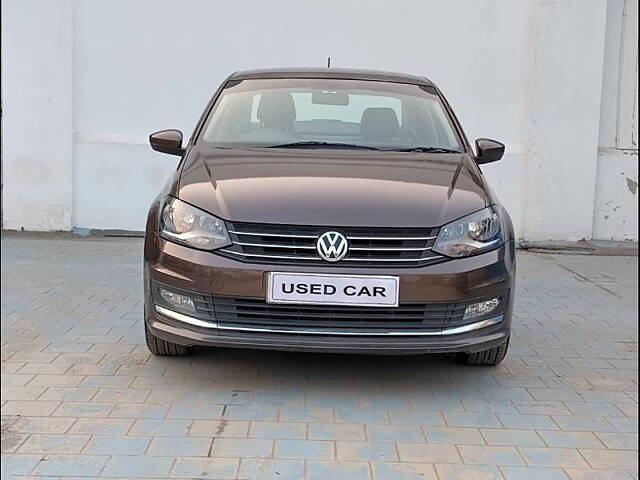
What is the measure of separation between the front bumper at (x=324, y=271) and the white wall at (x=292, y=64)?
4816 mm

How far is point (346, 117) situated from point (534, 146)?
4067 mm

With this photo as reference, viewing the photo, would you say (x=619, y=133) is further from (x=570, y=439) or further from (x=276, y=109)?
(x=570, y=439)

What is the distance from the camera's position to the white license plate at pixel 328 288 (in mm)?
3412

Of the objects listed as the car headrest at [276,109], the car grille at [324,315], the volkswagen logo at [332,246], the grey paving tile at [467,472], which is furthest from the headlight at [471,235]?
the car headrest at [276,109]

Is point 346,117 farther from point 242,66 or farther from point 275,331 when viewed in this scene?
point 242,66

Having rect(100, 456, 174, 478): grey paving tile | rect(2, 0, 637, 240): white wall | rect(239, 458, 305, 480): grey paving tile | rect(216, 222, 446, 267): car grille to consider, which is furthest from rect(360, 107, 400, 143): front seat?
rect(2, 0, 637, 240): white wall

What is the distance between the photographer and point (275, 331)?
138 inches

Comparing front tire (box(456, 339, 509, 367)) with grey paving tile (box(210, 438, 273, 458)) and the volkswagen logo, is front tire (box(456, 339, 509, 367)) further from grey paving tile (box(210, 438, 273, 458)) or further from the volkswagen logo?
grey paving tile (box(210, 438, 273, 458))

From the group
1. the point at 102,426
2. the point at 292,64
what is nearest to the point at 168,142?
the point at 102,426

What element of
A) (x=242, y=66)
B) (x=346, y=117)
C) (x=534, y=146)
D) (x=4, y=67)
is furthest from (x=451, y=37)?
(x=4, y=67)

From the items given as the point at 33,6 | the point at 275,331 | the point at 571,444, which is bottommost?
the point at 571,444

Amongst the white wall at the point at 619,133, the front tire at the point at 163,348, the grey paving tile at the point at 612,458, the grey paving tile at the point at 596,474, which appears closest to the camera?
the grey paving tile at the point at 596,474

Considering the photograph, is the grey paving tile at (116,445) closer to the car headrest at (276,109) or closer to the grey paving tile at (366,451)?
the grey paving tile at (366,451)

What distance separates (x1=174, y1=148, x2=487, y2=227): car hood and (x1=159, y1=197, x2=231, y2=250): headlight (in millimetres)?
44
